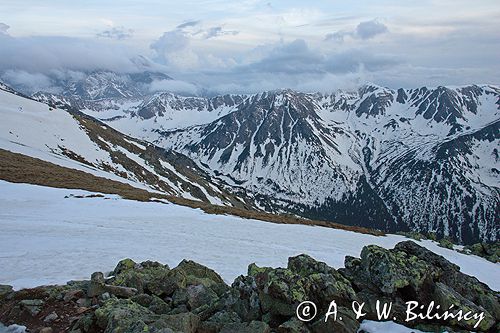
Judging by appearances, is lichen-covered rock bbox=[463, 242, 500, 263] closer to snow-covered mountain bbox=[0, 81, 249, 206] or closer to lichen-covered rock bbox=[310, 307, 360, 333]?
lichen-covered rock bbox=[310, 307, 360, 333]

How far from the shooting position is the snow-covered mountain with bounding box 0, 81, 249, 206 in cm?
9662

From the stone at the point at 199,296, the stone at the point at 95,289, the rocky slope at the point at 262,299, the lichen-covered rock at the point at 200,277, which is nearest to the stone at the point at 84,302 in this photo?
the rocky slope at the point at 262,299

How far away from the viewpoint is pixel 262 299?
1243cm

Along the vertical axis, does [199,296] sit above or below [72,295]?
above

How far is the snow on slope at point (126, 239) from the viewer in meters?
20.6

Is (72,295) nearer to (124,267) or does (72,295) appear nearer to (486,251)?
(124,267)

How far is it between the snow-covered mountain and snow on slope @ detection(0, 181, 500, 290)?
46.9 metres

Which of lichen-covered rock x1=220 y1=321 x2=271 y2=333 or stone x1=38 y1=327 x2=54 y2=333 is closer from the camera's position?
lichen-covered rock x1=220 y1=321 x2=271 y2=333

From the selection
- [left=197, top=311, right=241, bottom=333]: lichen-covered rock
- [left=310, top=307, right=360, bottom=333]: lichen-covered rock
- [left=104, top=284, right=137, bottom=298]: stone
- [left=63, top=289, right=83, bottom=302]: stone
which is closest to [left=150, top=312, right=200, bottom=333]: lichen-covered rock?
[left=197, top=311, right=241, bottom=333]: lichen-covered rock

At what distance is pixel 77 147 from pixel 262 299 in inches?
4473

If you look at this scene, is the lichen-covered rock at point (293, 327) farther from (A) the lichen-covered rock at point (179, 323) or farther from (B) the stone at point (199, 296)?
(B) the stone at point (199, 296)

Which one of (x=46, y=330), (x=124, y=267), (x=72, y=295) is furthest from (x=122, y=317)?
(x=124, y=267)

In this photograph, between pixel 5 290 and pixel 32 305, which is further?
pixel 5 290

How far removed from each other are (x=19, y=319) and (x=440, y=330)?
14027mm
